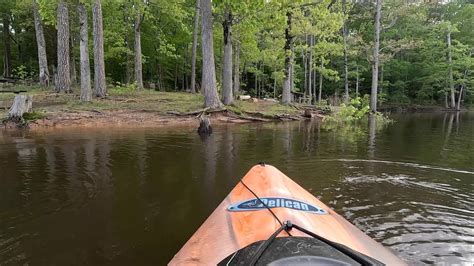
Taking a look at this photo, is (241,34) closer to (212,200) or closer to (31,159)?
(31,159)

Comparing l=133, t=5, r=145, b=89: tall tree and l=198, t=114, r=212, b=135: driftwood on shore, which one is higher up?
l=133, t=5, r=145, b=89: tall tree

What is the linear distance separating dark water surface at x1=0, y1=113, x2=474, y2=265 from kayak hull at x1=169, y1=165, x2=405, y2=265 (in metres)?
0.79

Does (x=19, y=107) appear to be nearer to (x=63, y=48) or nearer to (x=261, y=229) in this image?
(x=63, y=48)

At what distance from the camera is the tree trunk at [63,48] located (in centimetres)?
1667

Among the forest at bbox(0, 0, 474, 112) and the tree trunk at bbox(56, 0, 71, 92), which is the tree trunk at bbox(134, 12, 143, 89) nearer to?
the forest at bbox(0, 0, 474, 112)

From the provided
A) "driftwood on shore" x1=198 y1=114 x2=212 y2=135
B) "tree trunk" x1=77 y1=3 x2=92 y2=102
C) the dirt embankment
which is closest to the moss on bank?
the dirt embankment

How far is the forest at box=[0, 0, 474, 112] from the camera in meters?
16.7

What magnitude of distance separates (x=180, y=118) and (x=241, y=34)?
700 cm

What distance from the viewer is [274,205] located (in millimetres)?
3240

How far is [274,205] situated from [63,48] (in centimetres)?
1687

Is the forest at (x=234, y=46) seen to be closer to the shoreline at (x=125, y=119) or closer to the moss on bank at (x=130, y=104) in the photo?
the moss on bank at (x=130, y=104)

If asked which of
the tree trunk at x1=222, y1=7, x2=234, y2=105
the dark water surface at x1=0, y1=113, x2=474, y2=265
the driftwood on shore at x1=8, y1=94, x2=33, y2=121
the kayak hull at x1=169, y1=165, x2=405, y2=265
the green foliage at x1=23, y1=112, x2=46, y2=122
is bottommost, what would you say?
the dark water surface at x1=0, y1=113, x2=474, y2=265

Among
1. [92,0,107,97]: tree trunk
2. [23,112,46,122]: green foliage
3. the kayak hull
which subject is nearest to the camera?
the kayak hull

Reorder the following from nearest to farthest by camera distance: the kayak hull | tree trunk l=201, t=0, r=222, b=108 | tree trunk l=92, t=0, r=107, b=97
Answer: the kayak hull → tree trunk l=201, t=0, r=222, b=108 → tree trunk l=92, t=0, r=107, b=97
